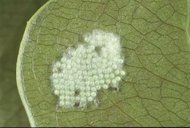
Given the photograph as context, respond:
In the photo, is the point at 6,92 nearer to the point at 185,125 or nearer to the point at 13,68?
the point at 13,68

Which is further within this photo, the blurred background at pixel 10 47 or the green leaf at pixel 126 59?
the blurred background at pixel 10 47

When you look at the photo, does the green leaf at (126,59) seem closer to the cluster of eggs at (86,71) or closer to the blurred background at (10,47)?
the cluster of eggs at (86,71)

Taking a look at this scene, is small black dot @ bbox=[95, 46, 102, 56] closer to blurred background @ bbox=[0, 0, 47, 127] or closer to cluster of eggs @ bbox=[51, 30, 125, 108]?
cluster of eggs @ bbox=[51, 30, 125, 108]

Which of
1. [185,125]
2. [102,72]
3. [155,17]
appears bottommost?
[185,125]

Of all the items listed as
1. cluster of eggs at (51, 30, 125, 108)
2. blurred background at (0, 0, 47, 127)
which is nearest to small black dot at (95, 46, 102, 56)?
cluster of eggs at (51, 30, 125, 108)

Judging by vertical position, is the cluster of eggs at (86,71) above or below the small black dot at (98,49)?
below

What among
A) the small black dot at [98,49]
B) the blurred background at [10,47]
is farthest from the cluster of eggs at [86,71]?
the blurred background at [10,47]

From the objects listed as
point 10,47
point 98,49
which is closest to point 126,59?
point 98,49

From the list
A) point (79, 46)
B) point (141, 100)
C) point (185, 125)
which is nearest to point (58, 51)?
point (79, 46)
